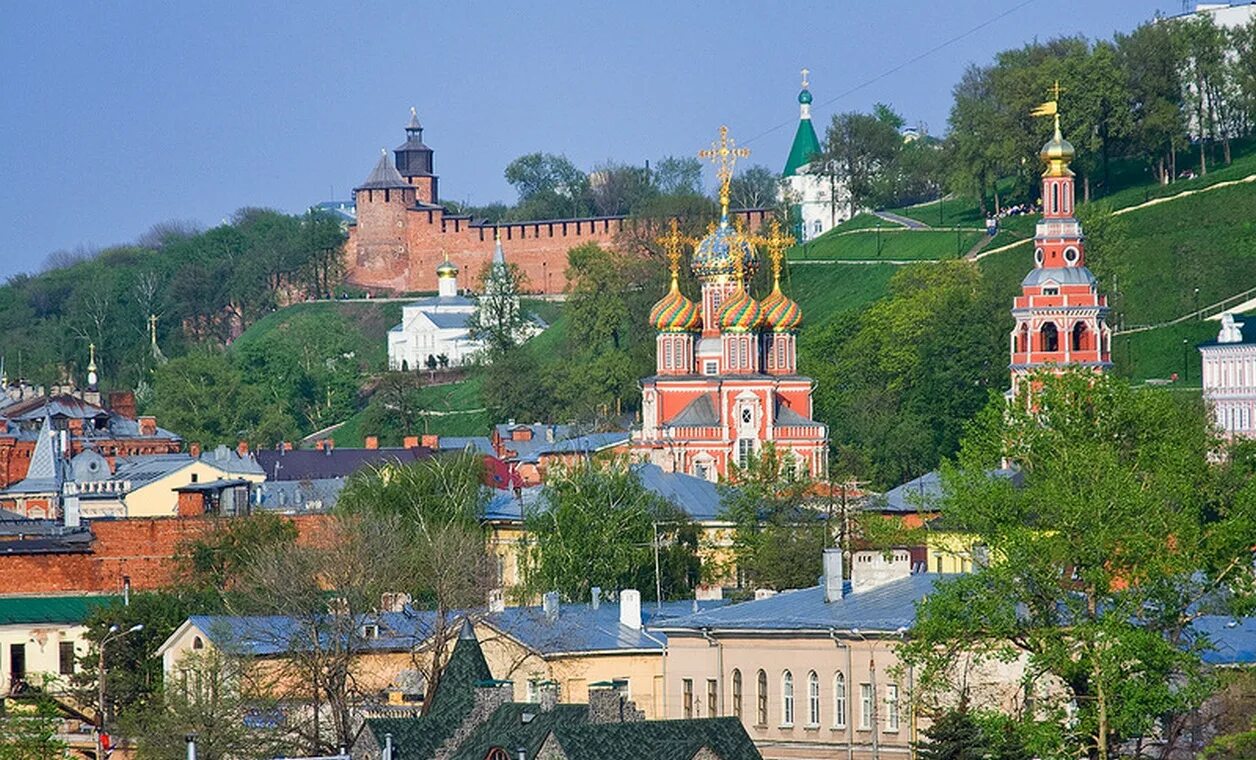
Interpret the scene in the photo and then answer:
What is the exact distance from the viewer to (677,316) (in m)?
90.8

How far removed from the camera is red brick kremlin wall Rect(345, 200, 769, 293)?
155m

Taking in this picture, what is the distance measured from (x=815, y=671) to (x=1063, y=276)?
140ft

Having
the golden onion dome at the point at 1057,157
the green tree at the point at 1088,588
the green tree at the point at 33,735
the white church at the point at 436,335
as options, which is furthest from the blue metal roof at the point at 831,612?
the white church at the point at 436,335

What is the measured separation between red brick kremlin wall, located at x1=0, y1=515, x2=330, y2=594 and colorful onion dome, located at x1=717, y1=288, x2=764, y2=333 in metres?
18.0

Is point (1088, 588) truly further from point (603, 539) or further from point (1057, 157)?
point (1057, 157)

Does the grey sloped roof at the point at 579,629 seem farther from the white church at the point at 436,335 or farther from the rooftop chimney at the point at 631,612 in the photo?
the white church at the point at 436,335

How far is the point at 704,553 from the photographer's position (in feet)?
233

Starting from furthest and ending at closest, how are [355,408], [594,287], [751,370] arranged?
[355,408] < [594,287] < [751,370]

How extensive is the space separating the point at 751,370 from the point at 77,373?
7398 centimetres

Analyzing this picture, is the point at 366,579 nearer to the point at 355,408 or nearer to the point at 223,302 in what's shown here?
the point at 355,408

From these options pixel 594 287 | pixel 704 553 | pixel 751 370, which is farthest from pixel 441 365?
pixel 704 553

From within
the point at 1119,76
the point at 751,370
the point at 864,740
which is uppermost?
the point at 1119,76

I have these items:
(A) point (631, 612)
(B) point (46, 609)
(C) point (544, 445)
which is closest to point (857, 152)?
(C) point (544, 445)

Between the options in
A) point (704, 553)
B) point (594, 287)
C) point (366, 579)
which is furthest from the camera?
point (594, 287)
